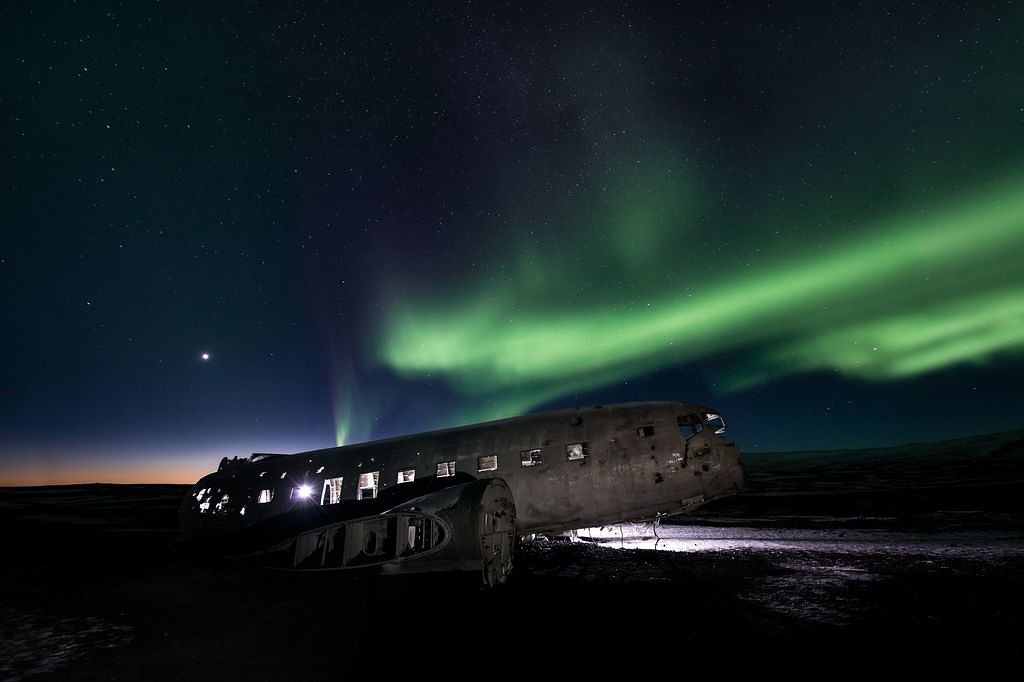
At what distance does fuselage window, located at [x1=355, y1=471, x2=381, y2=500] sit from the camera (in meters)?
20.7

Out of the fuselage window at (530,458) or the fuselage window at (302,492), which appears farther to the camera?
the fuselage window at (302,492)

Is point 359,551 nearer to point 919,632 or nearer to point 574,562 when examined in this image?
point 574,562

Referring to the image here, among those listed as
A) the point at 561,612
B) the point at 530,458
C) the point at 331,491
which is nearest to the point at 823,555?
the point at 530,458

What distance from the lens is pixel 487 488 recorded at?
47.0 ft

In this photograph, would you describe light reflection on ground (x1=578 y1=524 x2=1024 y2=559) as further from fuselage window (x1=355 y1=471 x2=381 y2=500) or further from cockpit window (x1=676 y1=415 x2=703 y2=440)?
fuselage window (x1=355 y1=471 x2=381 y2=500)

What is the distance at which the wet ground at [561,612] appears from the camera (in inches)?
351

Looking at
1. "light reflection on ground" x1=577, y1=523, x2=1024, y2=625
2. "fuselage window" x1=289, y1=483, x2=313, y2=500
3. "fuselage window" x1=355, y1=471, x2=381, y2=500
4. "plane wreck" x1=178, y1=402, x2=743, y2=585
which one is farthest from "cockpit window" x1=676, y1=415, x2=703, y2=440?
"fuselage window" x1=289, y1=483, x2=313, y2=500

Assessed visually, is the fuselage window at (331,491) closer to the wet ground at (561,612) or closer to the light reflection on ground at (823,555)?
the wet ground at (561,612)

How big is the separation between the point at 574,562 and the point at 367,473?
→ 9.30m

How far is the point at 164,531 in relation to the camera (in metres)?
39.2

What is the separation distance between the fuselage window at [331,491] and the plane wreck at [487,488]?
0.16 ft

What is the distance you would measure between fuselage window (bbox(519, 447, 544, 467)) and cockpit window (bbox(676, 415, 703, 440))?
5280 mm

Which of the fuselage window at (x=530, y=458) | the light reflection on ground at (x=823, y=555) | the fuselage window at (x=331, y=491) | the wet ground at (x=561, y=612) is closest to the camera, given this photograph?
the wet ground at (x=561, y=612)

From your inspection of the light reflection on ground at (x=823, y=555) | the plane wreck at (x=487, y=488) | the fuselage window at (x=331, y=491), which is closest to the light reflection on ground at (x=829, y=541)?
the light reflection on ground at (x=823, y=555)
